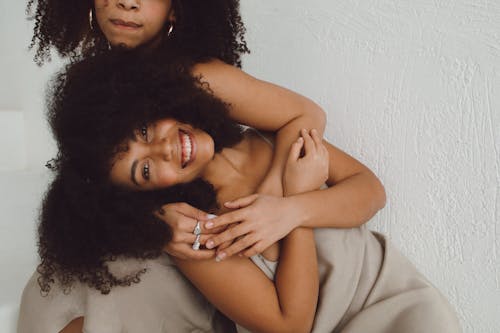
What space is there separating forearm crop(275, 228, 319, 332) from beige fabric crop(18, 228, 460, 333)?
0.12ft

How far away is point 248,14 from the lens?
1803mm

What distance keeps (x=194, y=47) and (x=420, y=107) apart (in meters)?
0.54

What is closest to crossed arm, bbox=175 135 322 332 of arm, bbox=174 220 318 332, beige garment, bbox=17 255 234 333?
arm, bbox=174 220 318 332

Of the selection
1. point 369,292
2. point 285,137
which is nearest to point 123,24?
point 285,137

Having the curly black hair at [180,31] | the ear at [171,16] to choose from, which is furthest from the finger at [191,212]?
the ear at [171,16]

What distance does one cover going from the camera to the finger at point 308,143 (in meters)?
1.22

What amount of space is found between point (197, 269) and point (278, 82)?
0.76 metres

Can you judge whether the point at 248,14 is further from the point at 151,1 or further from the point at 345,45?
the point at 151,1

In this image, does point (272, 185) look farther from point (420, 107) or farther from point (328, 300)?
point (420, 107)

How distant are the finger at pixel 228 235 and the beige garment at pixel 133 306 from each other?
7.3 inches

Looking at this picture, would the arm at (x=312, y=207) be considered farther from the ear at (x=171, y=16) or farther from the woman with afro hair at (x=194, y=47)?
the ear at (x=171, y=16)

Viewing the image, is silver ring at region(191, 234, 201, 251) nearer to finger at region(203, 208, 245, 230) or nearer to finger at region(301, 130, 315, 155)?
finger at region(203, 208, 245, 230)

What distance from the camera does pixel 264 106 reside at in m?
1.29

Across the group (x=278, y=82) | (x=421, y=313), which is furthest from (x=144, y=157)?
(x=278, y=82)
